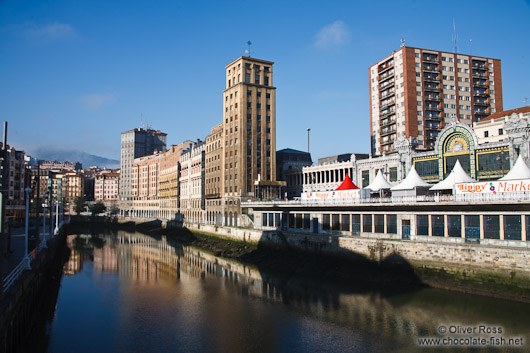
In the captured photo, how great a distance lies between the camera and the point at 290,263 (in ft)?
190

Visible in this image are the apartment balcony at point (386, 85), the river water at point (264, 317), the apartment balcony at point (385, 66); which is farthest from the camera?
the apartment balcony at point (385, 66)

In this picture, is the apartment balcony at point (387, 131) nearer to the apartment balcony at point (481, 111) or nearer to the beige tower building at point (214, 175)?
the apartment balcony at point (481, 111)

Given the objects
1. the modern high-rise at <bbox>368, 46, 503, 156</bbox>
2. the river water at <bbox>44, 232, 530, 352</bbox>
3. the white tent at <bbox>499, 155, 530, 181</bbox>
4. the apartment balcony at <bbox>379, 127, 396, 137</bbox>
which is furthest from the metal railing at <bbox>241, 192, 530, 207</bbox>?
the apartment balcony at <bbox>379, 127, 396, 137</bbox>

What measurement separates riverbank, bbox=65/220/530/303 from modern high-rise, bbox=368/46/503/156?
1704 inches

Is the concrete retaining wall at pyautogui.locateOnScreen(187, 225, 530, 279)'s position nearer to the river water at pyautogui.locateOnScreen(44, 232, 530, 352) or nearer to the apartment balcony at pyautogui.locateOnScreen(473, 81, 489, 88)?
the river water at pyautogui.locateOnScreen(44, 232, 530, 352)

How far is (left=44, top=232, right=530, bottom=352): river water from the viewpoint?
28891mm

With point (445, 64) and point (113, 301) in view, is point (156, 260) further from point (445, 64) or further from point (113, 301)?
point (445, 64)

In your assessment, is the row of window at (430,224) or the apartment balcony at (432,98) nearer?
the row of window at (430,224)

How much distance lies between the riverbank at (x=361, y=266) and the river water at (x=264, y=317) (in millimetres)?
1665

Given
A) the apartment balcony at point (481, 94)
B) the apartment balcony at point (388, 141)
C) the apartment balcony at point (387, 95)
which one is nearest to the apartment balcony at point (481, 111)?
the apartment balcony at point (481, 94)

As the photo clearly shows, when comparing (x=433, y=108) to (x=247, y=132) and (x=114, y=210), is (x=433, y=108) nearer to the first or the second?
(x=247, y=132)

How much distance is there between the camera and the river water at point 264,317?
28891mm

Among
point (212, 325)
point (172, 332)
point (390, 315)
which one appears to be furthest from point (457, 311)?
point (172, 332)

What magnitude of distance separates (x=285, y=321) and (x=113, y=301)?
63.4ft
